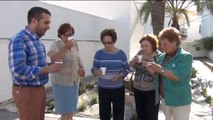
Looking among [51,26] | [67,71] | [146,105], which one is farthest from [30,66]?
[51,26]

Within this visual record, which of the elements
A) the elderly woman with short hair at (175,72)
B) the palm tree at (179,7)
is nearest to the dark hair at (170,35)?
the elderly woman with short hair at (175,72)

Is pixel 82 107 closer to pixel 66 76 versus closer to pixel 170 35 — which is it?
pixel 66 76

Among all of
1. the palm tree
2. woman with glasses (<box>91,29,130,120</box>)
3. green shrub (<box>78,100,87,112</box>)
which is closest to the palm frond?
the palm tree

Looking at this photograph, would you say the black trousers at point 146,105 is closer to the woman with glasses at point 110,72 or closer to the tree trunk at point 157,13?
the woman with glasses at point 110,72

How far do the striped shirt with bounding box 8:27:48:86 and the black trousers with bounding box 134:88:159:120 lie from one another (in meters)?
1.62

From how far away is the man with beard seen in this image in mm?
3645

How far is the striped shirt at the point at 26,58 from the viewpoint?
3.63 meters

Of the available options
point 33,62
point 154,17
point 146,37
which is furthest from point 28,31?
point 154,17

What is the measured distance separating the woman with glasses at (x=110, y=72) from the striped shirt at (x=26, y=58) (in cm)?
149

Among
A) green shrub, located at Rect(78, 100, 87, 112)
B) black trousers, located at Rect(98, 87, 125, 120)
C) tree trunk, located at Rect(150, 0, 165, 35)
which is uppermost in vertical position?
tree trunk, located at Rect(150, 0, 165, 35)

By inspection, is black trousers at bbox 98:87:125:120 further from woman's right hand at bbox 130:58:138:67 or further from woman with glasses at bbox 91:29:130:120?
woman's right hand at bbox 130:58:138:67

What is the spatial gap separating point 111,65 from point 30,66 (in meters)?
1.75

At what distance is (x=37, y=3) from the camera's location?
1047 centimetres

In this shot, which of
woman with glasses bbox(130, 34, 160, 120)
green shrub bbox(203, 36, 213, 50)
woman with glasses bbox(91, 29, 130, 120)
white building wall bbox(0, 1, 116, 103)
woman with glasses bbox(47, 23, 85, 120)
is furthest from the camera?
green shrub bbox(203, 36, 213, 50)
